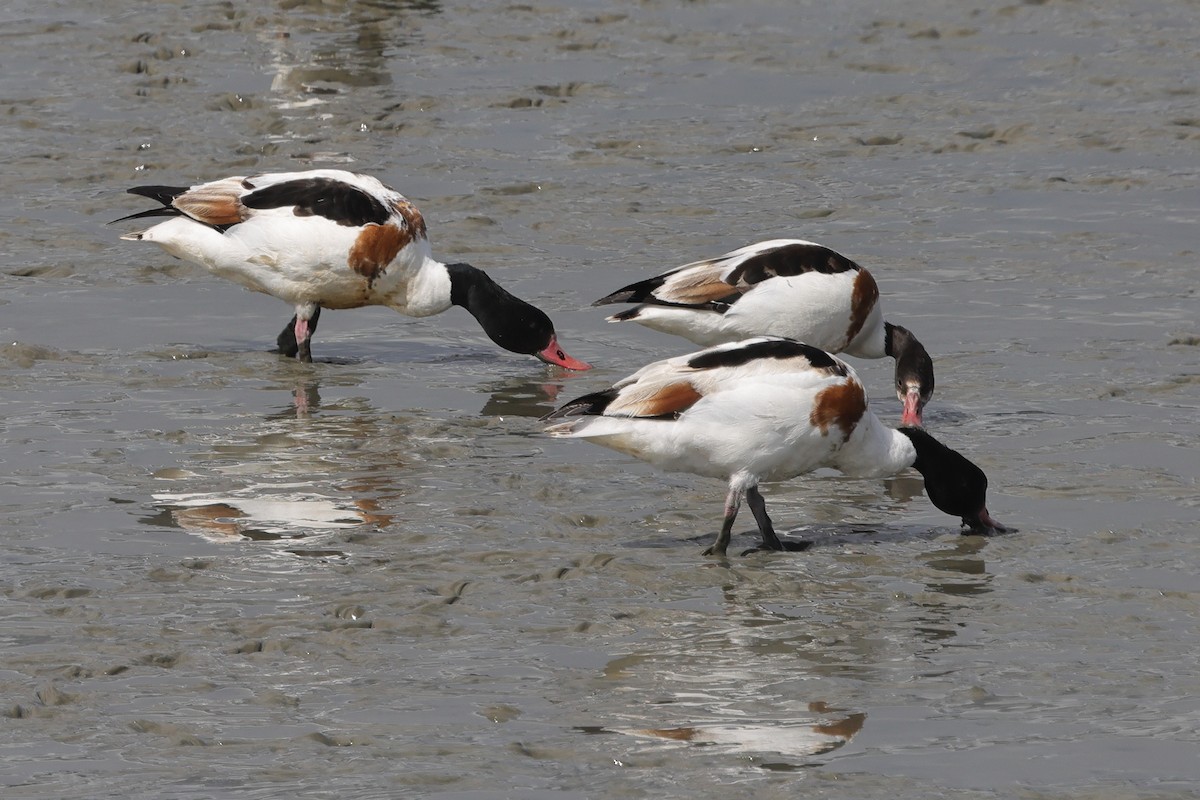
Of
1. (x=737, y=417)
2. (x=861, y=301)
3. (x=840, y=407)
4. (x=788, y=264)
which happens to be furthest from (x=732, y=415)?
(x=861, y=301)

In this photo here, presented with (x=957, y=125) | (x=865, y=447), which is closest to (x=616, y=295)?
(x=865, y=447)

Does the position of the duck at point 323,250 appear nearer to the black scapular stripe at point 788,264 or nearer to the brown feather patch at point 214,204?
the brown feather patch at point 214,204

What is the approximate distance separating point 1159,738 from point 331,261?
20.1 ft

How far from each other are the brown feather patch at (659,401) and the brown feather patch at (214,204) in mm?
3930

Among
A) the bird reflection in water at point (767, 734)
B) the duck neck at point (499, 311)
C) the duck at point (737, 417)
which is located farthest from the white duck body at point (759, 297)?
the bird reflection in water at point (767, 734)

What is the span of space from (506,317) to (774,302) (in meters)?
1.79

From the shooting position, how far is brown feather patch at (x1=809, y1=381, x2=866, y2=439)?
803cm

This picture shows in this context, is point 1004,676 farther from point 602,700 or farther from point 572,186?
point 572,186

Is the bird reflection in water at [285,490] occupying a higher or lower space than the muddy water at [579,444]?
lower

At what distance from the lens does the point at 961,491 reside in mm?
8406

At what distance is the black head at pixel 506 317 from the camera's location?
1133 cm

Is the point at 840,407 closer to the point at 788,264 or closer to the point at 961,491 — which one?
the point at 961,491

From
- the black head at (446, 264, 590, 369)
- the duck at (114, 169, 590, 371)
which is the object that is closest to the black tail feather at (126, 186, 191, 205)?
the duck at (114, 169, 590, 371)

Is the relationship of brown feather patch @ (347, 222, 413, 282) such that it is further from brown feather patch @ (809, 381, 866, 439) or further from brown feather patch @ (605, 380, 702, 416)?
brown feather patch @ (809, 381, 866, 439)
